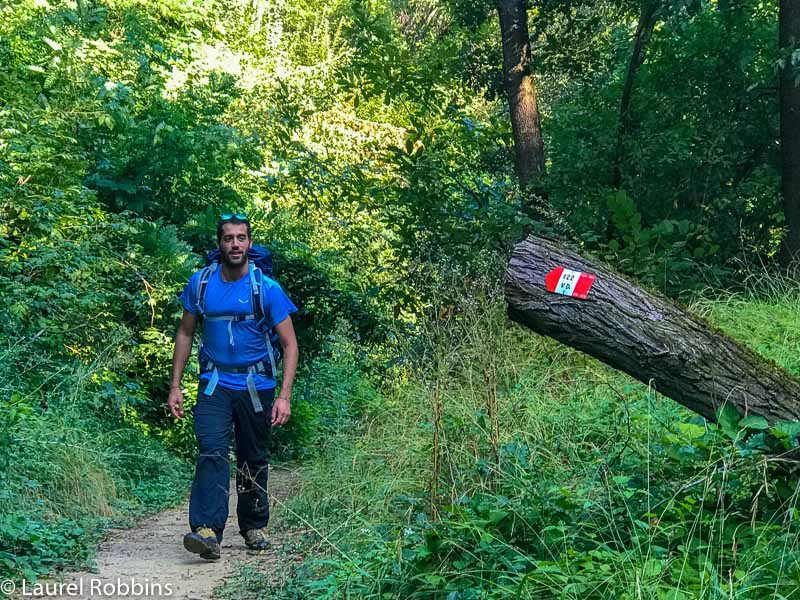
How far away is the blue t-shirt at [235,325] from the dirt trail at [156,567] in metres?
0.81

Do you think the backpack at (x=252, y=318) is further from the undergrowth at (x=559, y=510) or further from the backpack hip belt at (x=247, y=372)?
the undergrowth at (x=559, y=510)

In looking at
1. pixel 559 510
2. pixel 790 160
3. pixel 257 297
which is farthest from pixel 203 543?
pixel 790 160

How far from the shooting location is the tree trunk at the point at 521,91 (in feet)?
42.1

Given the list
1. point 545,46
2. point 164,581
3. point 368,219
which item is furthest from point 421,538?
point 545,46

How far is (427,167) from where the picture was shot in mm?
11383

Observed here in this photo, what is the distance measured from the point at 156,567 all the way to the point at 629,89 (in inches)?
367

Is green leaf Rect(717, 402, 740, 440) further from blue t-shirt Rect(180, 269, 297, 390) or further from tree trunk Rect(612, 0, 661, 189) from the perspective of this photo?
tree trunk Rect(612, 0, 661, 189)

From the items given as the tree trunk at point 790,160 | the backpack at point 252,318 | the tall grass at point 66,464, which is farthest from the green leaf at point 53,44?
the tree trunk at point 790,160

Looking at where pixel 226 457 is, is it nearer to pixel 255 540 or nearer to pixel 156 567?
pixel 255 540

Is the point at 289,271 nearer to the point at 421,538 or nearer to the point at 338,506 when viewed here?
the point at 338,506

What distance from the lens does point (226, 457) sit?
600 cm

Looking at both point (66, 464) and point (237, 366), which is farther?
point (66, 464)

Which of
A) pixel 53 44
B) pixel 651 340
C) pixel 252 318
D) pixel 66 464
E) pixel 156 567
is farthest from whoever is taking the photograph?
pixel 53 44

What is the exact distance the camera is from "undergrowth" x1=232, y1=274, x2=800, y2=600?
3.87 m
